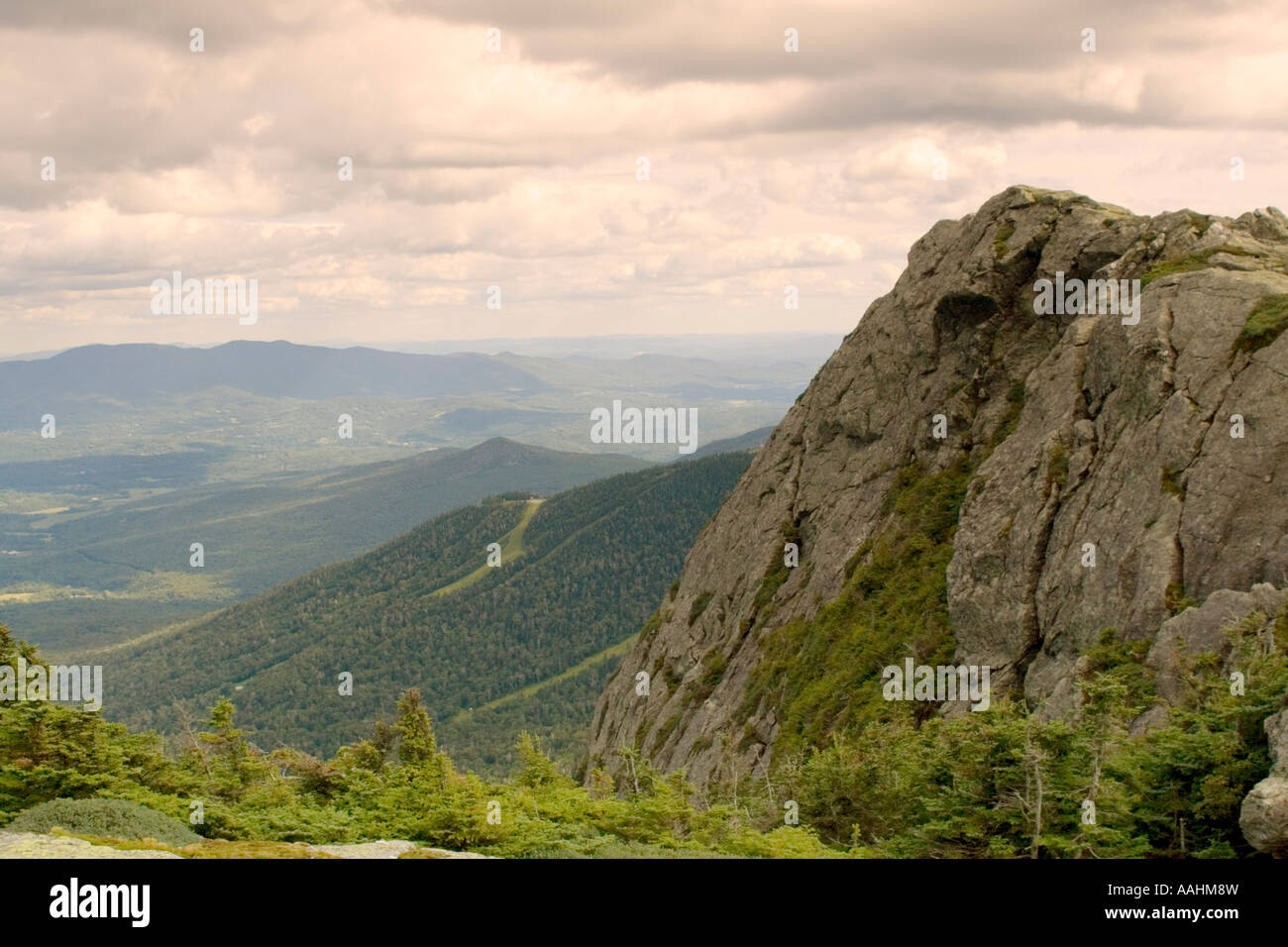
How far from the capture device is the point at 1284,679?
2141 centimetres

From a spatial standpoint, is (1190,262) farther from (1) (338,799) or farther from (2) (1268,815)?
(1) (338,799)

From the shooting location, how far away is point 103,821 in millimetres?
29250

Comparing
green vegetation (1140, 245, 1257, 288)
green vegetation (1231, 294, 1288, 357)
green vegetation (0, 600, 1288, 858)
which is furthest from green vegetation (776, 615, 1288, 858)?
green vegetation (1140, 245, 1257, 288)

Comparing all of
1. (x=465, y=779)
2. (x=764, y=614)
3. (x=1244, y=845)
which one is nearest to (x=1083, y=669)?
(x=1244, y=845)

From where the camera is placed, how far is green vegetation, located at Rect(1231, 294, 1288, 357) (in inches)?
1420

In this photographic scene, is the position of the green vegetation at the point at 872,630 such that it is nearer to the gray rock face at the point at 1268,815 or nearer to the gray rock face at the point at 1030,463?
the gray rock face at the point at 1030,463

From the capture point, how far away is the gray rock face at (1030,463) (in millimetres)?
33656

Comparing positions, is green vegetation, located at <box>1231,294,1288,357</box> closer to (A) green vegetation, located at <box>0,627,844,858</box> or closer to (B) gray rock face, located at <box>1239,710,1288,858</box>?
(B) gray rock face, located at <box>1239,710,1288,858</box>

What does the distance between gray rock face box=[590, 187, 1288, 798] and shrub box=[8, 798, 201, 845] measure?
69.7ft

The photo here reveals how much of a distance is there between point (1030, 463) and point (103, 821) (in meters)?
39.8

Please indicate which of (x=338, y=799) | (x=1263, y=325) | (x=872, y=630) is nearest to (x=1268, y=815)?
(x=1263, y=325)

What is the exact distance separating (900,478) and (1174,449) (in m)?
22.0

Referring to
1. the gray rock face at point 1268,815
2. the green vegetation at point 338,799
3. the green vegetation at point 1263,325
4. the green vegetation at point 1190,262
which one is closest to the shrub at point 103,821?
A: the green vegetation at point 338,799

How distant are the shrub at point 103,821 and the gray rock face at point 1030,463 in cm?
2123
